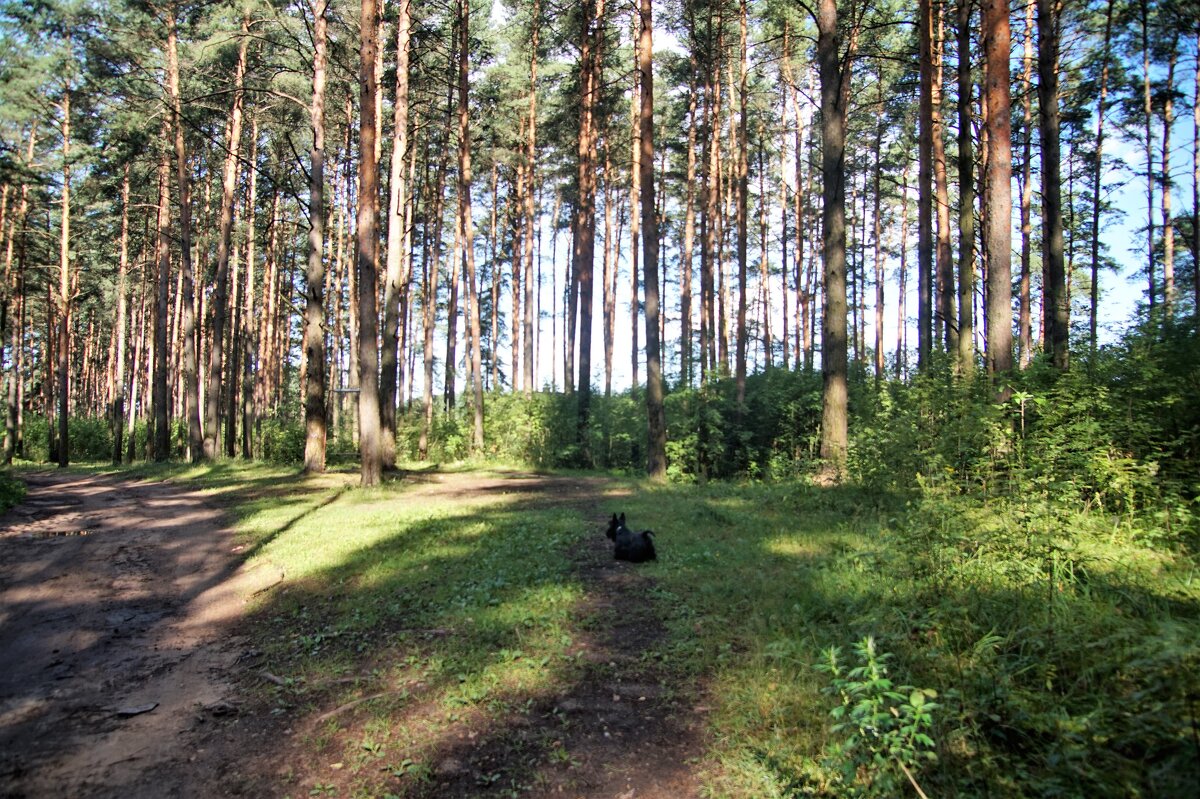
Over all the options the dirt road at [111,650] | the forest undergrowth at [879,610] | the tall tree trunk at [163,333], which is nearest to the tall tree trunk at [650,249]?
the forest undergrowth at [879,610]

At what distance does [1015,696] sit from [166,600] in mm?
8642

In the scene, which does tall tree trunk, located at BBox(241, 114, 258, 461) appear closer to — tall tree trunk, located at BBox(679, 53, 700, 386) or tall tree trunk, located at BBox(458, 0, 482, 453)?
tall tree trunk, located at BBox(458, 0, 482, 453)

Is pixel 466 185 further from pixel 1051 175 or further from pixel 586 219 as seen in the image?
pixel 1051 175

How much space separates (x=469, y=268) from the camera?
2541 centimetres

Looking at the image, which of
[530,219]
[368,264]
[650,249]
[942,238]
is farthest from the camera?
[530,219]

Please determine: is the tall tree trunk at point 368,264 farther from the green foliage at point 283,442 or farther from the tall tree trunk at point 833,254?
the green foliage at point 283,442

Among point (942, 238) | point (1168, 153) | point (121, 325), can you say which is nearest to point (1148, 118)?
point (1168, 153)

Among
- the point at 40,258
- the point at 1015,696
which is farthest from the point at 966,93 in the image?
the point at 40,258

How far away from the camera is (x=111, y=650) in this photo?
6164 mm

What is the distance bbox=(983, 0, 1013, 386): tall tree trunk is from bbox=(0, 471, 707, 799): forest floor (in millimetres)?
6818

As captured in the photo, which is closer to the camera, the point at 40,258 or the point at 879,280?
the point at 40,258

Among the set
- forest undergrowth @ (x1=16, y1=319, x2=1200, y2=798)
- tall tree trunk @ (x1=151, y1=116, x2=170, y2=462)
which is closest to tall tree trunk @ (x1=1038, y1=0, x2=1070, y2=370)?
forest undergrowth @ (x1=16, y1=319, x2=1200, y2=798)

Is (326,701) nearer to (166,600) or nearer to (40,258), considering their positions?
(166,600)

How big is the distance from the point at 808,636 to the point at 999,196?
8504 millimetres
